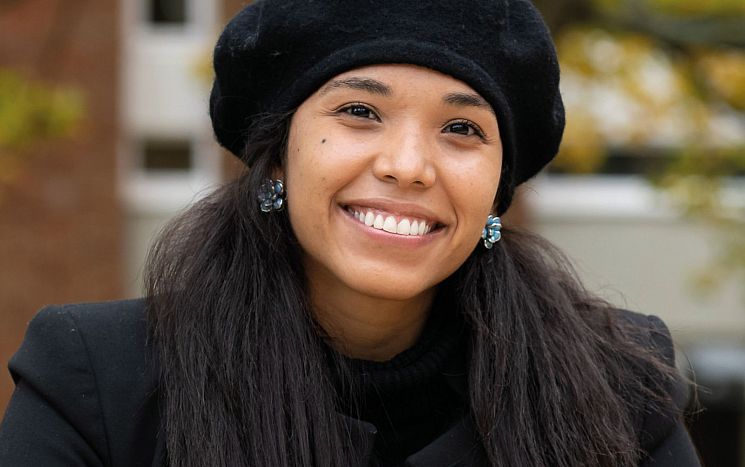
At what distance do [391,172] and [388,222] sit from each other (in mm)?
108

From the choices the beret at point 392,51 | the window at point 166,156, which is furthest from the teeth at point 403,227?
the window at point 166,156

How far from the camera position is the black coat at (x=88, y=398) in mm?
2410

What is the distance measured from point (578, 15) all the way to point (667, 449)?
478 centimetres

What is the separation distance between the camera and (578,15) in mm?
7242

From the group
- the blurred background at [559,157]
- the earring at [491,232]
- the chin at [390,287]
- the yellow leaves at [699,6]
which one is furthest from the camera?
the blurred background at [559,157]

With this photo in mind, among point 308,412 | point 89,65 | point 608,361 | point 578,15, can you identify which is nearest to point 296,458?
point 308,412

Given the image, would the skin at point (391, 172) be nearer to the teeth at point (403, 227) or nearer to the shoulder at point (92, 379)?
the teeth at point (403, 227)

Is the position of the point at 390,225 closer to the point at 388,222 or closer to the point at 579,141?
the point at 388,222

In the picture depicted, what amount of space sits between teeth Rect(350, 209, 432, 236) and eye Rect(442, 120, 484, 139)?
0.65ft

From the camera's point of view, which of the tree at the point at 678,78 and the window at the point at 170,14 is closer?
the tree at the point at 678,78

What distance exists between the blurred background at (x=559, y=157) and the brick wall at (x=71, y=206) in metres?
0.01

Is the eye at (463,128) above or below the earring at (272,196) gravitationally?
above

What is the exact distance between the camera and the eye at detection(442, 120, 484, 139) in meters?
2.53

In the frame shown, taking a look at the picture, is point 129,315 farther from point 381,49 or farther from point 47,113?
point 47,113
